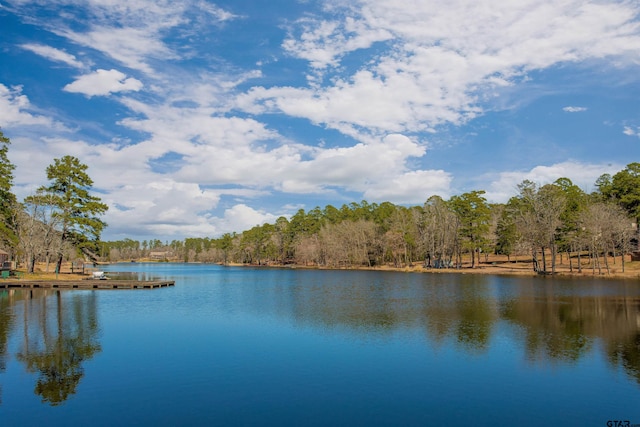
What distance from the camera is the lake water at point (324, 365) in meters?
14.0

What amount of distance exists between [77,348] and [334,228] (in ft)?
342

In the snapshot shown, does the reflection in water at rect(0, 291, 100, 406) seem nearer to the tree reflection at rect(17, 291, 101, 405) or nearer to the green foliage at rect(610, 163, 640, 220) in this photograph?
the tree reflection at rect(17, 291, 101, 405)

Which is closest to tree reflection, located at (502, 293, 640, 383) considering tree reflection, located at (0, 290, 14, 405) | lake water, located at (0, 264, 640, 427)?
lake water, located at (0, 264, 640, 427)

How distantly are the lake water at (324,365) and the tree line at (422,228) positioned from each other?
29949mm

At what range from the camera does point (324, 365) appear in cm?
1925

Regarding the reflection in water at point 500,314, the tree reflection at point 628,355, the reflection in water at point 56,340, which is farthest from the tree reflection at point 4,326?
the tree reflection at point 628,355

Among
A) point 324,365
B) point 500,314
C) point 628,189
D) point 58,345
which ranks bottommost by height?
point 500,314

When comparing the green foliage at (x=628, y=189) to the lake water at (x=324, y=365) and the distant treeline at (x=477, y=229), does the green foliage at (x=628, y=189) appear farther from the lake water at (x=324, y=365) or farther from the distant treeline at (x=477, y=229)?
the lake water at (x=324, y=365)

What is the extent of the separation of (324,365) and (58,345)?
14545 mm

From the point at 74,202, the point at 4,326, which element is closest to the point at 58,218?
the point at 74,202

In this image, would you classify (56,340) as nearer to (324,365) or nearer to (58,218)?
(324,365)

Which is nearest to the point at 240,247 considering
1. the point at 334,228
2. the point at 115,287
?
the point at 334,228

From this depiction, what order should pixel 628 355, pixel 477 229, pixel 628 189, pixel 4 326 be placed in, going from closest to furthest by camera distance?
1. pixel 628 355
2. pixel 4 326
3. pixel 628 189
4. pixel 477 229

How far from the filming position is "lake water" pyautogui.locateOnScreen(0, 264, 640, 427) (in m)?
14.0
